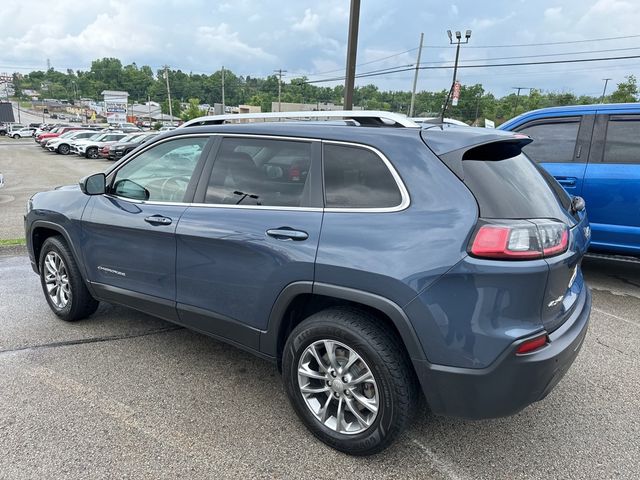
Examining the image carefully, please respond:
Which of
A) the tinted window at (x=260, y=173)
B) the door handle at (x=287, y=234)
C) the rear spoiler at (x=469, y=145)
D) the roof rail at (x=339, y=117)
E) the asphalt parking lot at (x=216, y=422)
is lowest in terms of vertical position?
the asphalt parking lot at (x=216, y=422)

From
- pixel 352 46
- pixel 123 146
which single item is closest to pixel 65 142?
pixel 123 146

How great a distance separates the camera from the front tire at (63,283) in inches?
151

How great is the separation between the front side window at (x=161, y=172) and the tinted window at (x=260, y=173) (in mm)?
268

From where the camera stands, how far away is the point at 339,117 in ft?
9.05

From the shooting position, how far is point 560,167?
5156 mm

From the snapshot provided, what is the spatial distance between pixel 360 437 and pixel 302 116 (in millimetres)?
1924

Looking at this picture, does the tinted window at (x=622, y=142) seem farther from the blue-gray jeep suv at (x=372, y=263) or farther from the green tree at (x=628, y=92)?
the green tree at (x=628, y=92)

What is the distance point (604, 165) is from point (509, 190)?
3460 mm

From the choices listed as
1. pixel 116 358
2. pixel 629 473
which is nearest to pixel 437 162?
pixel 629 473

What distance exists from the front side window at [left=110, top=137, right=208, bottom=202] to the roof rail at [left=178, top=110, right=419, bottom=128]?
0.23m

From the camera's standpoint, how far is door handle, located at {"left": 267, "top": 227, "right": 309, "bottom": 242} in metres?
2.42

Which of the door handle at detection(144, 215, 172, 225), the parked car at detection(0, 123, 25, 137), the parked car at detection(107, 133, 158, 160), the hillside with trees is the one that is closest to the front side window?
the door handle at detection(144, 215, 172, 225)

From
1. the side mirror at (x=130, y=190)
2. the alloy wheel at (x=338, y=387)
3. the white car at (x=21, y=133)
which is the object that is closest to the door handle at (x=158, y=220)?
the side mirror at (x=130, y=190)

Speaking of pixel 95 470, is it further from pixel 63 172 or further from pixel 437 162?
pixel 63 172
